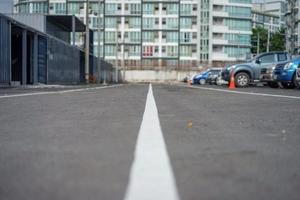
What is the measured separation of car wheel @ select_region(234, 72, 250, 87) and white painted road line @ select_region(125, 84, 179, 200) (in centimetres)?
2204

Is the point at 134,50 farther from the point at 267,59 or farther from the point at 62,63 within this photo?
the point at 267,59

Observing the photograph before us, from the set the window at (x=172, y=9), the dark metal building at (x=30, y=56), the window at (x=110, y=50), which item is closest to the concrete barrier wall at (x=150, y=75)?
the window at (x=110, y=50)

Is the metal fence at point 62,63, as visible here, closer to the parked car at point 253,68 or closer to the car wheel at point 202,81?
the car wheel at point 202,81

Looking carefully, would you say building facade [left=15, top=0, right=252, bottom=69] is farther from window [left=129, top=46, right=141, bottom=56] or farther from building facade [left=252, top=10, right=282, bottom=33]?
building facade [left=252, top=10, right=282, bottom=33]

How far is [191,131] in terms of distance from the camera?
6.29m

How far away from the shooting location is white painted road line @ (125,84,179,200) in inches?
125

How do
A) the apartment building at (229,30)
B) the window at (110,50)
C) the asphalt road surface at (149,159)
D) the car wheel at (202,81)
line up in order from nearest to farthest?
the asphalt road surface at (149,159)
the car wheel at (202,81)
the window at (110,50)
the apartment building at (229,30)

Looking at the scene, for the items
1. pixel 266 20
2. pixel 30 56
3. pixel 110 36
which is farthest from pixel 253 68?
pixel 266 20

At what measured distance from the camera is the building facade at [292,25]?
348 ft

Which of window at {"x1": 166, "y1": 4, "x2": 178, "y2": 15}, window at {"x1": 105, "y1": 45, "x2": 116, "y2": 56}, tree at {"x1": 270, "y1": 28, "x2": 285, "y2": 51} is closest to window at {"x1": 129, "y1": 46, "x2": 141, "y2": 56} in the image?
window at {"x1": 105, "y1": 45, "x2": 116, "y2": 56}

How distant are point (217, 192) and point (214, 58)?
10662 centimetres

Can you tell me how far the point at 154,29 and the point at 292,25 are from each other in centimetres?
2890

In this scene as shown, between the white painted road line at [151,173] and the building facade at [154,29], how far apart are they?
9708 centimetres

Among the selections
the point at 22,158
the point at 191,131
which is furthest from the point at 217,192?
the point at 191,131
